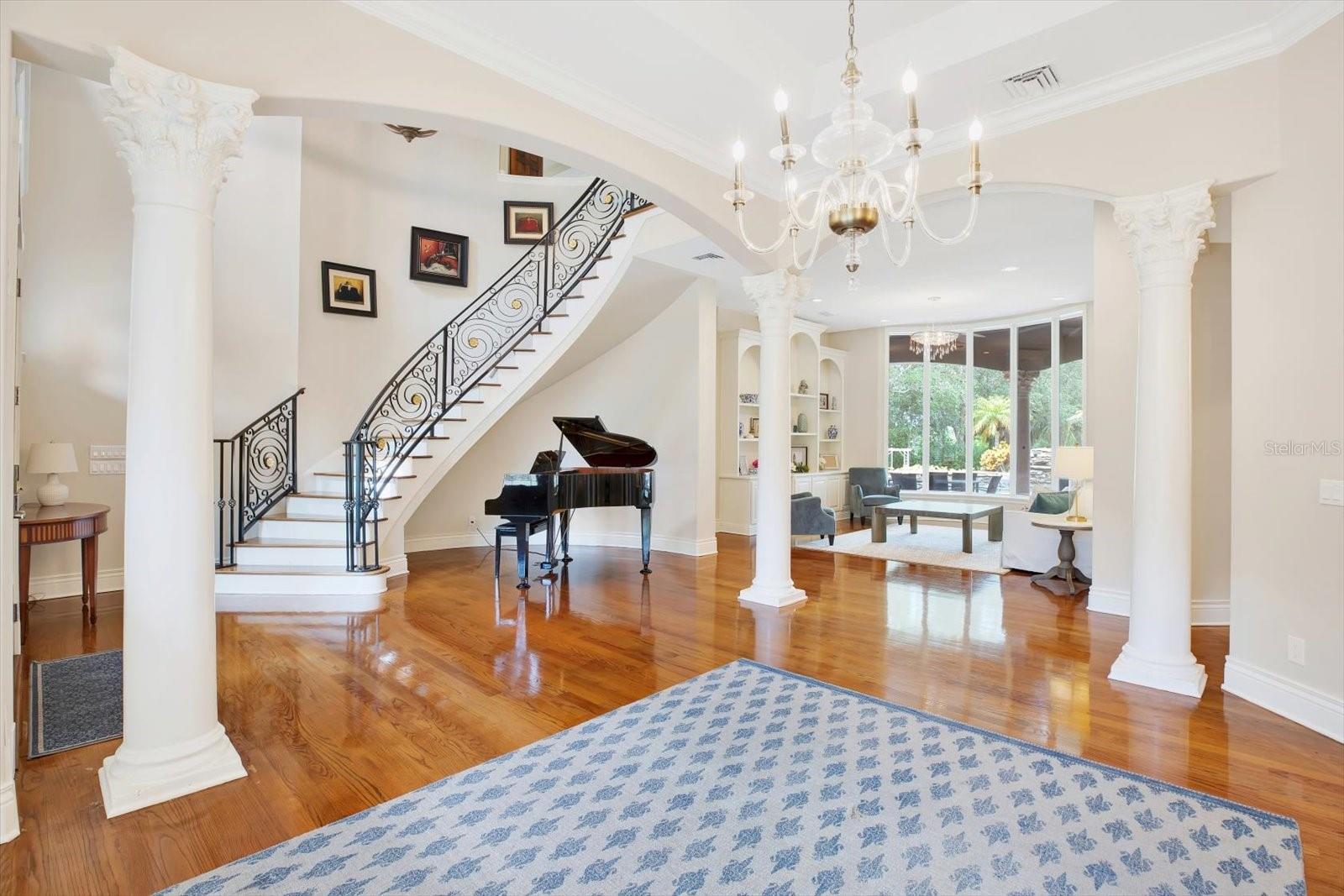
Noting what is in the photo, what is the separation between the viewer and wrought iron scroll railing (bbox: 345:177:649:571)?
21.0 ft

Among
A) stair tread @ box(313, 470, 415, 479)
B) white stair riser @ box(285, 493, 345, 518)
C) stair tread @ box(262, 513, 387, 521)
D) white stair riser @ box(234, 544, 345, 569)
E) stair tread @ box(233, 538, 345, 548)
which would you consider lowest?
white stair riser @ box(234, 544, 345, 569)

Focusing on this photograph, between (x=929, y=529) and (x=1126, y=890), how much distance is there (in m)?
8.33

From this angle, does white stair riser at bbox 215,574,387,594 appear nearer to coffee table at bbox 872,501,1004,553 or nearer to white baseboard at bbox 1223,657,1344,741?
white baseboard at bbox 1223,657,1344,741

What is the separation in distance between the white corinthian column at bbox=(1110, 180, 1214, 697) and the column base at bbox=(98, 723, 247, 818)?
437cm

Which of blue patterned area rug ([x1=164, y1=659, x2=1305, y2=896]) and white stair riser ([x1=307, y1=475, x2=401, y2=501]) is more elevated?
white stair riser ([x1=307, y1=475, x2=401, y2=501])

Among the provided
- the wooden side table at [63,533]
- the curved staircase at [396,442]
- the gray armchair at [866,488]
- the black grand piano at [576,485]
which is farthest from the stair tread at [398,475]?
the gray armchair at [866,488]

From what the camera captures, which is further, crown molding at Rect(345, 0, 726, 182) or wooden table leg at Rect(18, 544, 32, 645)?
wooden table leg at Rect(18, 544, 32, 645)

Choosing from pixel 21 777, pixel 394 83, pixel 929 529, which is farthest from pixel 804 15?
pixel 929 529

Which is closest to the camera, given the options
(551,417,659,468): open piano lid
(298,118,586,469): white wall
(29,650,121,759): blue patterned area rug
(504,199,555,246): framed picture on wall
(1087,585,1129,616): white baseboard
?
(29,650,121,759): blue patterned area rug

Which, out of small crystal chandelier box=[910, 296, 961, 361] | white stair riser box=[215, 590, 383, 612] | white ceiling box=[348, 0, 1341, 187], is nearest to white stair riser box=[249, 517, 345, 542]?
white stair riser box=[215, 590, 383, 612]

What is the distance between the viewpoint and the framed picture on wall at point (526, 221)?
26.0ft

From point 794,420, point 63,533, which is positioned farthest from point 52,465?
point 794,420

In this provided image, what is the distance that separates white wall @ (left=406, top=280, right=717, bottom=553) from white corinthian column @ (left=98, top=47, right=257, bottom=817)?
Answer: 17.2 ft

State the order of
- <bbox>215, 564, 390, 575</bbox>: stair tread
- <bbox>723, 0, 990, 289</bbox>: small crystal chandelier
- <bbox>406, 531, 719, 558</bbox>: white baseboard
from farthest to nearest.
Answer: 1. <bbox>406, 531, 719, 558</bbox>: white baseboard
2. <bbox>215, 564, 390, 575</bbox>: stair tread
3. <bbox>723, 0, 990, 289</bbox>: small crystal chandelier
